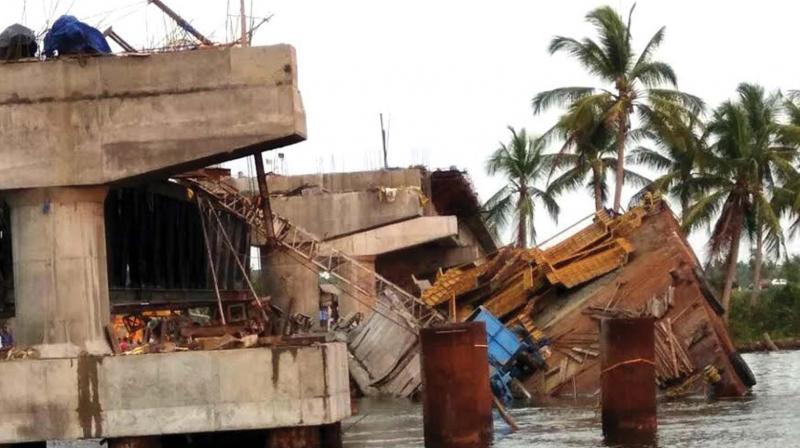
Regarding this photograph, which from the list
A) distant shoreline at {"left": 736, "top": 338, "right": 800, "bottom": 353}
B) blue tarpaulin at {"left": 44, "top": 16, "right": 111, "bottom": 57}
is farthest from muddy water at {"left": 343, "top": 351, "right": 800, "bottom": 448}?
distant shoreline at {"left": 736, "top": 338, "right": 800, "bottom": 353}

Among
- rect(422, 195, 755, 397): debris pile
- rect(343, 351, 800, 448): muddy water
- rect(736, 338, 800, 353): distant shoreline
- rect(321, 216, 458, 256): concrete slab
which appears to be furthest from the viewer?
rect(736, 338, 800, 353): distant shoreline

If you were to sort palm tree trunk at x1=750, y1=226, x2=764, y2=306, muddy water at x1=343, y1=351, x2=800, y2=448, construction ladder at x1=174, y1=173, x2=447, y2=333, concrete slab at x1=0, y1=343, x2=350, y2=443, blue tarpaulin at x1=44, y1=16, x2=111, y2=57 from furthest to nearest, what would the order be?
palm tree trunk at x1=750, y1=226, x2=764, y2=306 → construction ladder at x1=174, y1=173, x2=447, y2=333 → muddy water at x1=343, y1=351, x2=800, y2=448 → blue tarpaulin at x1=44, y1=16, x2=111, y2=57 → concrete slab at x1=0, y1=343, x2=350, y2=443

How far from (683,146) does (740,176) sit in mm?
4488

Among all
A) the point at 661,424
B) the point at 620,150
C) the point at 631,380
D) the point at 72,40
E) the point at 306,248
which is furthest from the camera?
the point at 620,150

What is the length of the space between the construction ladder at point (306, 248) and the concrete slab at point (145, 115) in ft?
27.3

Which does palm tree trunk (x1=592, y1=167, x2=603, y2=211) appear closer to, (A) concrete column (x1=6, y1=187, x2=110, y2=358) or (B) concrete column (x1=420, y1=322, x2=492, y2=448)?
(B) concrete column (x1=420, y1=322, x2=492, y2=448)

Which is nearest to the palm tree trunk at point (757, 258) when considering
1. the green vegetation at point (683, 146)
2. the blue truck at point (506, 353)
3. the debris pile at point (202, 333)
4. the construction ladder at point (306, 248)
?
the green vegetation at point (683, 146)

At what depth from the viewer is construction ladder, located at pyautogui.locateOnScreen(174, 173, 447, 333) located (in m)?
35.8

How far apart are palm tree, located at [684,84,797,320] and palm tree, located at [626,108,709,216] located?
609 mm

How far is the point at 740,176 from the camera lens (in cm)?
6525

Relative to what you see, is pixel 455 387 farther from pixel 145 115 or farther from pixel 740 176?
pixel 740 176

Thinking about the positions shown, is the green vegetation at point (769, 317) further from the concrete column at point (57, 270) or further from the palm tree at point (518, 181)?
the concrete column at point (57, 270)

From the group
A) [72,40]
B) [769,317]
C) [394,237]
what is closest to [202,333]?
[72,40]

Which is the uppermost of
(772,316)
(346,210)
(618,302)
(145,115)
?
(346,210)
